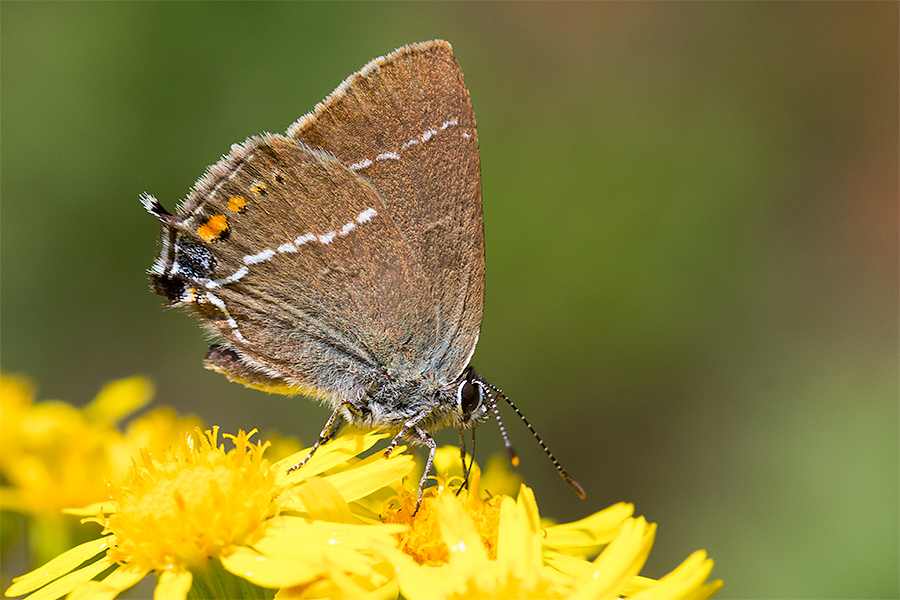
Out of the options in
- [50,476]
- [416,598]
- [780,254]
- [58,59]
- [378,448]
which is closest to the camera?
[416,598]

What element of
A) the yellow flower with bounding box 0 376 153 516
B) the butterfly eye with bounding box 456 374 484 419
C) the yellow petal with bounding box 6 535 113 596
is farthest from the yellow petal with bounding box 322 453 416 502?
the yellow flower with bounding box 0 376 153 516

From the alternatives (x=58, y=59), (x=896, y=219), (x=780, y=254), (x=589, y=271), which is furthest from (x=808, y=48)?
(x=58, y=59)

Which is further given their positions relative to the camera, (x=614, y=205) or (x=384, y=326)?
(x=614, y=205)

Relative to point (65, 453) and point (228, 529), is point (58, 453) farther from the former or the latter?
point (228, 529)

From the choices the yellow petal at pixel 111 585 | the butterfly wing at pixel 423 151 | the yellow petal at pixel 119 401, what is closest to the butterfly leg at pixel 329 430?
the butterfly wing at pixel 423 151

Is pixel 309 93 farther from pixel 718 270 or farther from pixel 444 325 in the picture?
pixel 444 325

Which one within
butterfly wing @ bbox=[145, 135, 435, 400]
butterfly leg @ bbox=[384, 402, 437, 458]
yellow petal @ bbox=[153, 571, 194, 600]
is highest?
butterfly wing @ bbox=[145, 135, 435, 400]

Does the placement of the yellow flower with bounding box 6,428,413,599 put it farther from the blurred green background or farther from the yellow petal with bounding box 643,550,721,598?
the blurred green background

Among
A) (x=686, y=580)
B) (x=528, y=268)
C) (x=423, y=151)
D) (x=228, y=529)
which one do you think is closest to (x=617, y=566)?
(x=686, y=580)
